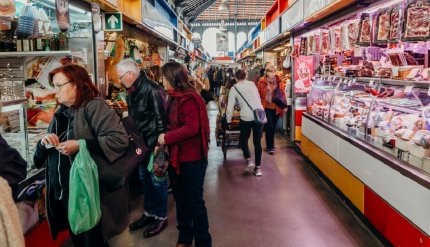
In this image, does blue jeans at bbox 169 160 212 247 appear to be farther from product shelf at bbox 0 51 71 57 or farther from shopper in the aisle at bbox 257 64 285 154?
shopper in the aisle at bbox 257 64 285 154

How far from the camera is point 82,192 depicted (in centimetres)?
233

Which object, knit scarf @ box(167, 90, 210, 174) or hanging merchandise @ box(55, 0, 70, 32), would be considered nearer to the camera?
knit scarf @ box(167, 90, 210, 174)

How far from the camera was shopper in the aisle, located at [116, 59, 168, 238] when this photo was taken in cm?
370

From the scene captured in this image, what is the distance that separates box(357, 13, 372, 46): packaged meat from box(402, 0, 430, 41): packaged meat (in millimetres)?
856

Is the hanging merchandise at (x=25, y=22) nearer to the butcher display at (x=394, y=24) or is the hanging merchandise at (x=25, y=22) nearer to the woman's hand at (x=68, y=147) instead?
the woman's hand at (x=68, y=147)

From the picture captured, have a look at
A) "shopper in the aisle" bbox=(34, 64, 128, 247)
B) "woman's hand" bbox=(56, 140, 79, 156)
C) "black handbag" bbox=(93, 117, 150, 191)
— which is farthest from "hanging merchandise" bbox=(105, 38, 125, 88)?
"woman's hand" bbox=(56, 140, 79, 156)

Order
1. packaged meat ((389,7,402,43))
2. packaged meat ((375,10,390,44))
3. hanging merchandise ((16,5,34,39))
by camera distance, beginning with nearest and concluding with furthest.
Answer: hanging merchandise ((16,5,34,39)) < packaged meat ((389,7,402,43)) < packaged meat ((375,10,390,44))

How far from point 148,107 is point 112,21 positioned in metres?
1.77

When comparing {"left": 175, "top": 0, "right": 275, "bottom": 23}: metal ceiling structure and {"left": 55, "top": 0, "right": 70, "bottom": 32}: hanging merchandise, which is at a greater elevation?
{"left": 175, "top": 0, "right": 275, "bottom": 23}: metal ceiling structure

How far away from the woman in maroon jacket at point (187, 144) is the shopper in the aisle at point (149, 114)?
0.44m

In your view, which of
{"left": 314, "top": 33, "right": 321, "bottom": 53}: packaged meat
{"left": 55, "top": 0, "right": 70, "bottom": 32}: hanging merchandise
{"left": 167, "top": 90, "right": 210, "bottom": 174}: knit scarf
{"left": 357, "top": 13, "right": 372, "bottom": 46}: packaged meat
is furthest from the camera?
{"left": 314, "top": 33, "right": 321, "bottom": 53}: packaged meat

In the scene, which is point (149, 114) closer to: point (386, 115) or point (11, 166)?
point (11, 166)

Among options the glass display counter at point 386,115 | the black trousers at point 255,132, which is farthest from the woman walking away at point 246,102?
the glass display counter at point 386,115

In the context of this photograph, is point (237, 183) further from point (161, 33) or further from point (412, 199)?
point (161, 33)
